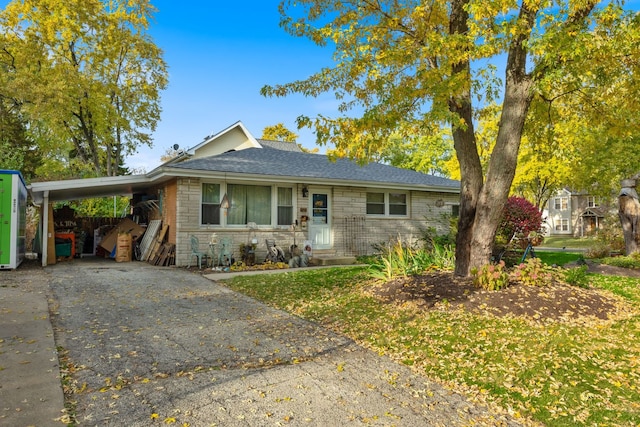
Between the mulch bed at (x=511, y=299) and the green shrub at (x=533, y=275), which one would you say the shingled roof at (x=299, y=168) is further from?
the green shrub at (x=533, y=275)

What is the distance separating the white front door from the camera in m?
13.1

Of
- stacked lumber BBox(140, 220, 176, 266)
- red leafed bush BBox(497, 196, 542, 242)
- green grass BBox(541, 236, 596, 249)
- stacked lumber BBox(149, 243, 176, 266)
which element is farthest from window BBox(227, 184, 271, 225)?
green grass BBox(541, 236, 596, 249)

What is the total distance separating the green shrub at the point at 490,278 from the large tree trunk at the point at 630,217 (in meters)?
7.67

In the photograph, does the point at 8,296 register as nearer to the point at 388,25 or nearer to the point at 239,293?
the point at 239,293

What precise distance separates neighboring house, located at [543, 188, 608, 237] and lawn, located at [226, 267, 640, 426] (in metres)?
36.1

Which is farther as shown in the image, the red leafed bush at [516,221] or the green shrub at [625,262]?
the red leafed bush at [516,221]

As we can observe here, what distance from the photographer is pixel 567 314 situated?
17.0ft

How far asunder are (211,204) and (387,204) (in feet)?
21.7

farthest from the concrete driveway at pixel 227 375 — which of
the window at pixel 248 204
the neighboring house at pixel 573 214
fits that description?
the neighboring house at pixel 573 214

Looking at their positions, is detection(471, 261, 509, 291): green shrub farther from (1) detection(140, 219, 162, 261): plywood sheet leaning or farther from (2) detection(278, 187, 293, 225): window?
(1) detection(140, 219, 162, 261): plywood sheet leaning

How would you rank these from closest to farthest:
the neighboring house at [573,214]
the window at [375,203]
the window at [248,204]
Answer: the window at [248,204] < the window at [375,203] < the neighboring house at [573,214]

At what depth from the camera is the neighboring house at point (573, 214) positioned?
36625mm

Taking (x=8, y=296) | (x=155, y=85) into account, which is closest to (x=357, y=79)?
(x=8, y=296)

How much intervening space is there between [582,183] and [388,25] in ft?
68.9
